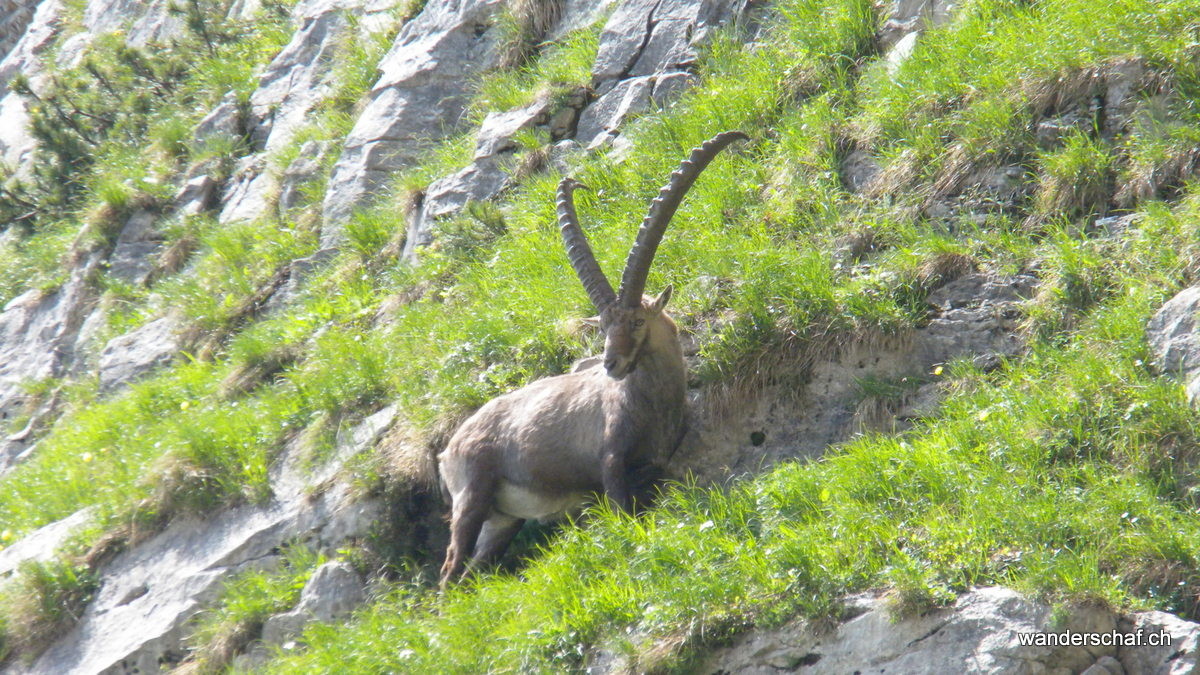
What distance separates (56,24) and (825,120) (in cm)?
1678

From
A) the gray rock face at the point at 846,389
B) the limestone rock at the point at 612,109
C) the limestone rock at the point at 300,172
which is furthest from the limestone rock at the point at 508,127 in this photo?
the gray rock face at the point at 846,389

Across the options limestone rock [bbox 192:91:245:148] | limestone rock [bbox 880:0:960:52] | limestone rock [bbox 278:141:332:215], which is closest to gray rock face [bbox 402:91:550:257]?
limestone rock [bbox 278:141:332:215]

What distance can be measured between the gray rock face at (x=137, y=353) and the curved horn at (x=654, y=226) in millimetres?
6488

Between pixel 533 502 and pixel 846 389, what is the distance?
2.15m

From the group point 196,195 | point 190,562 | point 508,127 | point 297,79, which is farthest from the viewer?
point 297,79

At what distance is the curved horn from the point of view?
7.00 m

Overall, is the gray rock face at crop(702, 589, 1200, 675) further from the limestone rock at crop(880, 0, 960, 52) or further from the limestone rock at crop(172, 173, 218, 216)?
the limestone rock at crop(172, 173, 218, 216)

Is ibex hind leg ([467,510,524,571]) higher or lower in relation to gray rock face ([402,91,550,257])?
lower

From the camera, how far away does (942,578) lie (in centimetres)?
504

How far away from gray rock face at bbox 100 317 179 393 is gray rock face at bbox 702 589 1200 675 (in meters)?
8.35

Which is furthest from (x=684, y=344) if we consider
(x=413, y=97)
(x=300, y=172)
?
(x=300, y=172)

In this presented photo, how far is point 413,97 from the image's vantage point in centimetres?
1259

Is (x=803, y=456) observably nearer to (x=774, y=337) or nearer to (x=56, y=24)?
(x=774, y=337)

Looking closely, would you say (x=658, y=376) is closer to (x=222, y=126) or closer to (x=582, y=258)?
(x=582, y=258)
